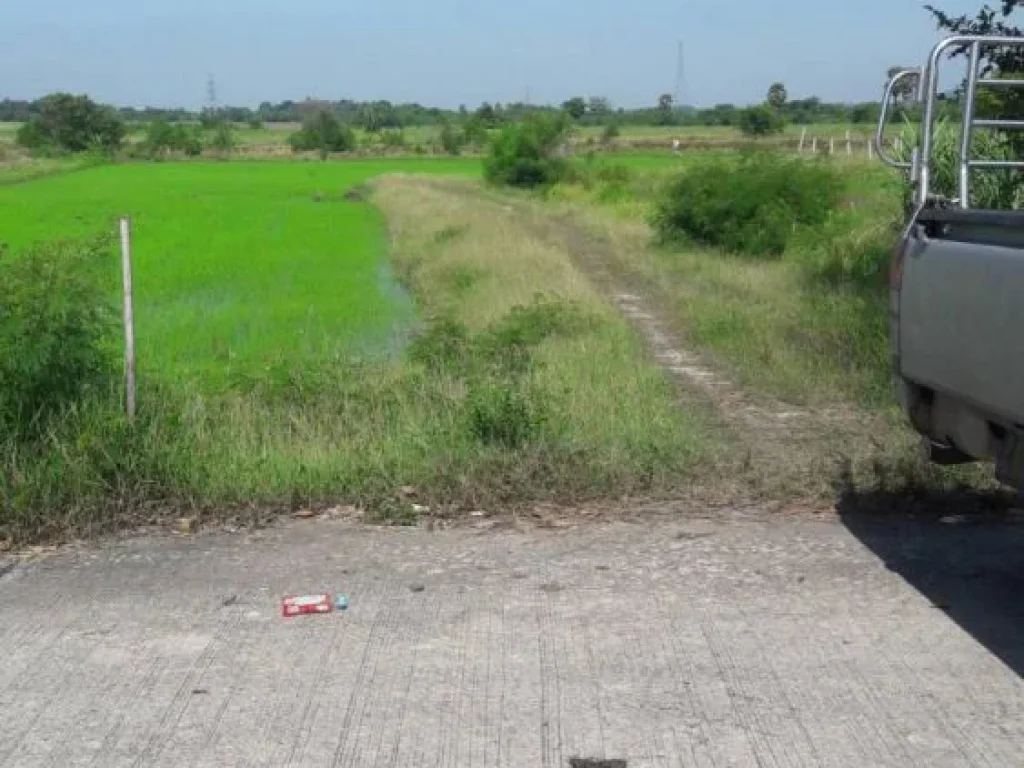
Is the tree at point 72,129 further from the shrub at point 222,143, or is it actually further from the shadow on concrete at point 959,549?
the shadow on concrete at point 959,549

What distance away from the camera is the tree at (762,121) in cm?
7244

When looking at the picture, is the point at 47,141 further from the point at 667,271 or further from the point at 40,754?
the point at 40,754

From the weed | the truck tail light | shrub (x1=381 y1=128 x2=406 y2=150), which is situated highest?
the truck tail light

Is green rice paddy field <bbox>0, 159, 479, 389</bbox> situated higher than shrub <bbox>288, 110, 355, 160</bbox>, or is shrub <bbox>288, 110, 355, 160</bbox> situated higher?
shrub <bbox>288, 110, 355, 160</bbox>

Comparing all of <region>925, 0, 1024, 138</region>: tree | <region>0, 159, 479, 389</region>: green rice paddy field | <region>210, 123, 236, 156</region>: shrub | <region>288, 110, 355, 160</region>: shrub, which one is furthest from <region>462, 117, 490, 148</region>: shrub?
<region>925, 0, 1024, 138</region>: tree

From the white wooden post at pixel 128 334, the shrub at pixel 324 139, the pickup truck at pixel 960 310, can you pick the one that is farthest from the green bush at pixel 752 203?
the shrub at pixel 324 139

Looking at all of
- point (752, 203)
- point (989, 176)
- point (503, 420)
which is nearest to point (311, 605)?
point (503, 420)

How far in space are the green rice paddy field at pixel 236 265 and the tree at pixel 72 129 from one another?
3771 centimetres

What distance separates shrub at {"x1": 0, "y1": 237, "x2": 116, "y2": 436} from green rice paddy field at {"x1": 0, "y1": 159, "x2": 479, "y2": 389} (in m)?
0.41

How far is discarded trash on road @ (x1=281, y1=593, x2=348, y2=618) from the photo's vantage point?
4.84m

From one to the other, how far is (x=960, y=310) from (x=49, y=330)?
4.40 meters

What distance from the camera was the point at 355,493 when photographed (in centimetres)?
627

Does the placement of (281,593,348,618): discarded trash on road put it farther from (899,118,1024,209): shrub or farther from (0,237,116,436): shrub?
(899,118,1024,209): shrub

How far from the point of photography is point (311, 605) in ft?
16.0
